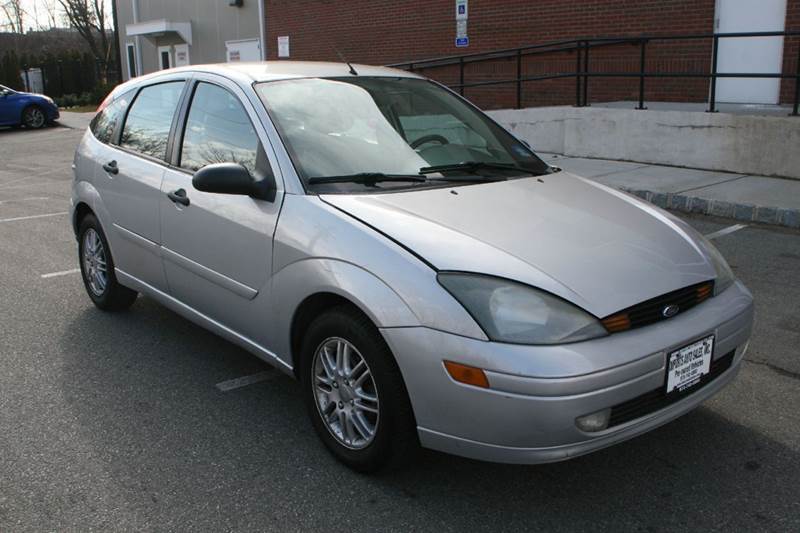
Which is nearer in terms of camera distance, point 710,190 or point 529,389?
point 529,389

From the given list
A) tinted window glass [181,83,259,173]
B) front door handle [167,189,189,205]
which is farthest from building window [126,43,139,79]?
front door handle [167,189,189,205]

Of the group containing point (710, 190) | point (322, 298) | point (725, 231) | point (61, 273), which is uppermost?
point (322, 298)

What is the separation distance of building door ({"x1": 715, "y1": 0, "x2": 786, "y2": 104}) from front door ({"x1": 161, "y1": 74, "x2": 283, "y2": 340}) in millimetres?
9782

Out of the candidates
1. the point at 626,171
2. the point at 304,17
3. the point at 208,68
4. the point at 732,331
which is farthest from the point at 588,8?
the point at 732,331

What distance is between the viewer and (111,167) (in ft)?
16.3

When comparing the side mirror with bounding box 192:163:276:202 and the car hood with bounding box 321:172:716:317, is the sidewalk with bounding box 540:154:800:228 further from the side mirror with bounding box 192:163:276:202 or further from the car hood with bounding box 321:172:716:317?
the side mirror with bounding box 192:163:276:202

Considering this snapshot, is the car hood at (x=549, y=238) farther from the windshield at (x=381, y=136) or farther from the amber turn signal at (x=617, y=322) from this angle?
the windshield at (x=381, y=136)

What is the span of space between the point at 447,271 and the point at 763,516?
1483 millimetres

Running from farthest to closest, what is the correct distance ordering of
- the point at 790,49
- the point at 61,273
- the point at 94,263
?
1. the point at 790,49
2. the point at 61,273
3. the point at 94,263

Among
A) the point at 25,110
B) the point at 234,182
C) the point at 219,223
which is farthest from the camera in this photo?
the point at 25,110

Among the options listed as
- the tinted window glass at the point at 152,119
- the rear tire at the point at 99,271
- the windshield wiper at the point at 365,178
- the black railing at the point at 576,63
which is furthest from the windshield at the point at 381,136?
the black railing at the point at 576,63

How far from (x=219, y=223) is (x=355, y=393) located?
A: 1.20m

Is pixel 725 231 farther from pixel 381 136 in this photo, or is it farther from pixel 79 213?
pixel 79 213

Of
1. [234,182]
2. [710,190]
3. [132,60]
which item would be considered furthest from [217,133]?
[132,60]
